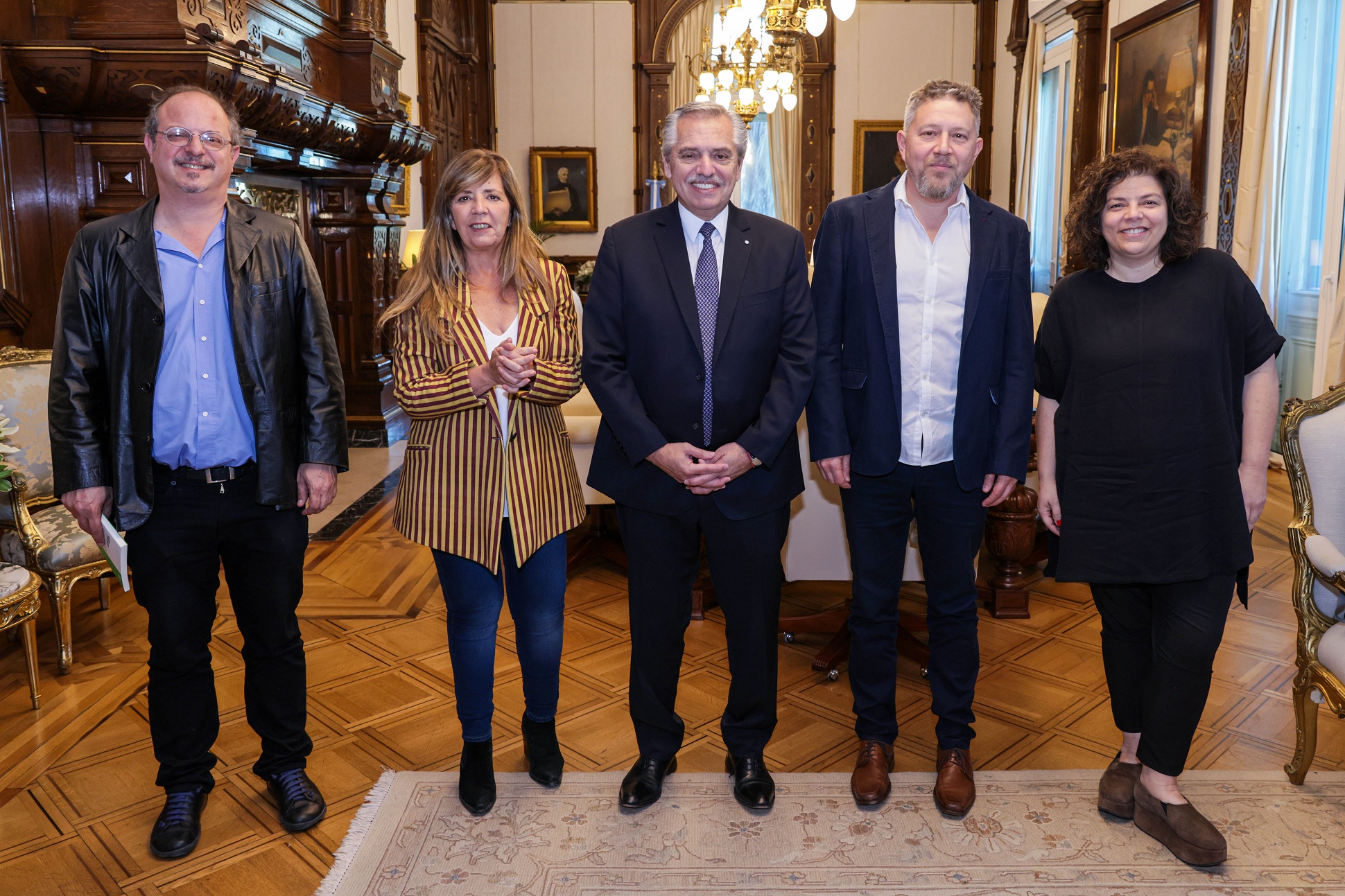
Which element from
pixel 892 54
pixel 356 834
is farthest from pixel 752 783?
pixel 892 54

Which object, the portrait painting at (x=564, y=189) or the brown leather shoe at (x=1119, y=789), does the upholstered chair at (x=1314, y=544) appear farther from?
the portrait painting at (x=564, y=189)

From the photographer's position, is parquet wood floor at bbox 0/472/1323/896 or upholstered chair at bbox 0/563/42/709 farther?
upholstered chair at bbox 0/563/42/709

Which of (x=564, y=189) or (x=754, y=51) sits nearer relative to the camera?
(x=754, y=51)

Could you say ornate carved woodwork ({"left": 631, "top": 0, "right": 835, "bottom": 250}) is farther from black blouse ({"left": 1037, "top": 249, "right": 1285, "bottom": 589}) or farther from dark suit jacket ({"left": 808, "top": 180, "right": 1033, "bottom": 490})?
black blouse ({"left": 1037, "top": 249, "right": 1285, "bottom": 589})

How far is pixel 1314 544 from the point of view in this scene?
8.27 ft

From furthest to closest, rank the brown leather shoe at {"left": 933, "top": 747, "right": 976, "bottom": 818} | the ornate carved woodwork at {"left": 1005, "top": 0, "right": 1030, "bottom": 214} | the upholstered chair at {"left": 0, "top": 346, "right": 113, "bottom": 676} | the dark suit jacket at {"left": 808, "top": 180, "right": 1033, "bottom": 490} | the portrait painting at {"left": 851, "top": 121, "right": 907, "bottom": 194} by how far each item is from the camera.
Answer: the portrait painting at {"left": 851, "top": 121, "right": 907, "bottom": 194} < the ornate carved woodwork at {"left": 1005, "top": 0, "right": 1030, "bottom": 214} < the upholstered chair at {"left": 0, "top": 346, "right": 113, "bottom": 676} < the brown leather shoe at {"left": 933, "top": 747, "right": 976, "bottom": 818} < the dark suit jacket at {"left": 808, "top": 180, "right": 1033, "bottom": 490}

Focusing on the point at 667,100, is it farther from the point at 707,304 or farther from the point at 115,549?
the point at 115,549

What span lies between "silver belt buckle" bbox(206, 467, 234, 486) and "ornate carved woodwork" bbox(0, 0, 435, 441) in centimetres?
222

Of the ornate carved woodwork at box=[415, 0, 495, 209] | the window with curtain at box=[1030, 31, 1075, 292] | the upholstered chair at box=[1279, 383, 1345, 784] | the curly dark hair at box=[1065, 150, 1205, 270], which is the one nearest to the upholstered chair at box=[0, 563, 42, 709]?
the curly dark hair at box=[1065, 150, 1205, 270]

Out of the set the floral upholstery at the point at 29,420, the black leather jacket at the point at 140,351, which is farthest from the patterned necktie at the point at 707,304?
the floral upholstery at the point at 29,420

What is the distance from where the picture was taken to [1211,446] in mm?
2188

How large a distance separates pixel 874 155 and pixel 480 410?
10.2 m

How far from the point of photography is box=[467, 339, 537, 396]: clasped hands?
2.14m

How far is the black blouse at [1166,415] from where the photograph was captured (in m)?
2.17
